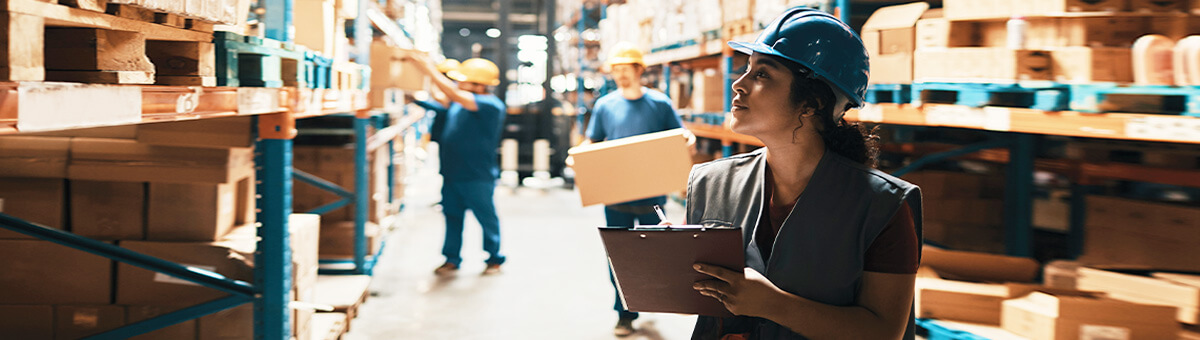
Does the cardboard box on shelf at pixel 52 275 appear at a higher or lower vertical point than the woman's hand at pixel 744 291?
lower

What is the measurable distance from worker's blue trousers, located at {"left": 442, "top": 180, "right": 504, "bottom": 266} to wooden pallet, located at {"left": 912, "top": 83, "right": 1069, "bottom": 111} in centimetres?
426

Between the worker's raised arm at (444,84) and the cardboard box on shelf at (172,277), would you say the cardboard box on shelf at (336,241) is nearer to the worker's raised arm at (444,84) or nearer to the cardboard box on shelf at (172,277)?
the worker's raised arm at (444,84)

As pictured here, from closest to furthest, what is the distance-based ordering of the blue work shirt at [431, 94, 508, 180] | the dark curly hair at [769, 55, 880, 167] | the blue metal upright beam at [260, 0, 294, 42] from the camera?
the dark curly hair at [769, 55, 880, 167], the blue metal upright beam at [260, 0, 294, 42], the blue work shirt at [431, 94, 508, 180]

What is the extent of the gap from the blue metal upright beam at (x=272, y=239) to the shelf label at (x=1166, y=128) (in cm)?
319

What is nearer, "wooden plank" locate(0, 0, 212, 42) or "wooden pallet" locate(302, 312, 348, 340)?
"wooden plank" locate(0, 0, 212, 42)

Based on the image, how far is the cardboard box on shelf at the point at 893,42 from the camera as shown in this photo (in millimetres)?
4531

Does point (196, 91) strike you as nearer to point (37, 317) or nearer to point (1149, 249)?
point (37, 317)

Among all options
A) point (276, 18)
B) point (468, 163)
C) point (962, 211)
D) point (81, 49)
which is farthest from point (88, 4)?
point (468, 163)

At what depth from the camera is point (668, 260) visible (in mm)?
1821

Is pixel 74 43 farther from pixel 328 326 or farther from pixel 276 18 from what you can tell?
pixel 328 326

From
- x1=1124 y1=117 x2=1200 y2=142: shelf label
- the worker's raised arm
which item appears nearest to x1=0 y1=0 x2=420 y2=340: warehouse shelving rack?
the worker's raised arm

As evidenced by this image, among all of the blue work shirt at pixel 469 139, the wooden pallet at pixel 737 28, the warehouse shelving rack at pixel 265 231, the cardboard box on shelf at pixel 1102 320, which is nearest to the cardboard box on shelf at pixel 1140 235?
the cardboard box on shelf at pixel 1102 320

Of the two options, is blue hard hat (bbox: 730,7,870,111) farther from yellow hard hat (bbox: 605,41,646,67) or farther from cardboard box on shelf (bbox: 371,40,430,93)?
cardboard box on shelf (bbox: 371,40,430,93)

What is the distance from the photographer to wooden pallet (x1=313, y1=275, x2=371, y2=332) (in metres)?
5.79
